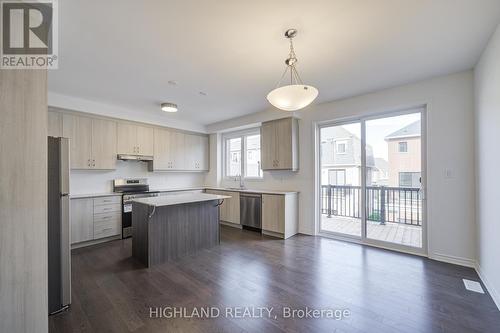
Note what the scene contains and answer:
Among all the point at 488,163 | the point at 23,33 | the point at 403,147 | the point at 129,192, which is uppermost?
the point at 23,33

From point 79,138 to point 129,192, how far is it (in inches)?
52.8

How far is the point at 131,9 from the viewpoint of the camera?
179cm

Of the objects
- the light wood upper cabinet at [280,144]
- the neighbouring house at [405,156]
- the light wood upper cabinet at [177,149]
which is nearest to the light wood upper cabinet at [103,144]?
the light wood upper cabinet at [177,149]

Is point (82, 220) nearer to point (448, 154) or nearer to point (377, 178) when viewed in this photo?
point (377, 178)

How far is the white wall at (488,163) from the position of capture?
6.89 feet

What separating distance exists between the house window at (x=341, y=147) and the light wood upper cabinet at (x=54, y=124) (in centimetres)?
508

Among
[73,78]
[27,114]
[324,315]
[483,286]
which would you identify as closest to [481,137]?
[483,286]

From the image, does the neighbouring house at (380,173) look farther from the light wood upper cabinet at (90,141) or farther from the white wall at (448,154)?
the light wood upper cabinet at (90,141)

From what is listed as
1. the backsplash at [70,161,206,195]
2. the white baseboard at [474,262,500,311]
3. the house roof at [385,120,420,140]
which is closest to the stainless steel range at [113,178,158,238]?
the backsplash at [70,161,206,195]

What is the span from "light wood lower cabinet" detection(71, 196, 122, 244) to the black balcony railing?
163 inches

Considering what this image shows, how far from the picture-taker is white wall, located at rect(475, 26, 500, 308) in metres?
2.10

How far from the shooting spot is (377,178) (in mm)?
3768

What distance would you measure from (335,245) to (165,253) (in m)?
2.79

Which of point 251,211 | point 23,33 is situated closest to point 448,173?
point 251,211
